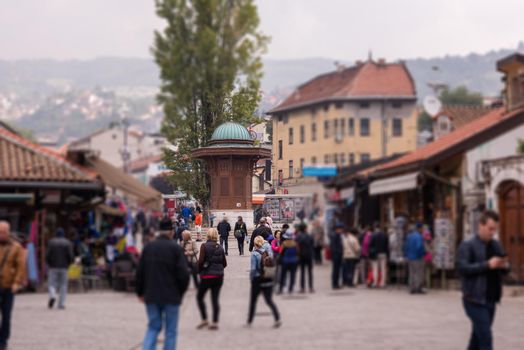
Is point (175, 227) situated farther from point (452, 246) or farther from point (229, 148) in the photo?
point (452, 246)

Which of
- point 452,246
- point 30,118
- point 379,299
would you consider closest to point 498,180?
point 452,246

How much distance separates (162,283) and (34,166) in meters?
1.99

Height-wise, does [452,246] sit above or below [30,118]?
below

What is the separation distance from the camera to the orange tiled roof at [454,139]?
40.2 feet

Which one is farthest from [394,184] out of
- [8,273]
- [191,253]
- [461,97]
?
[8,273]

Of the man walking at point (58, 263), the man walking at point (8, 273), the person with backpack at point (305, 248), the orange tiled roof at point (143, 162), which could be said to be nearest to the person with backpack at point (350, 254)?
the person with backpack at point (305, 248)

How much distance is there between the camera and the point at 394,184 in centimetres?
1259

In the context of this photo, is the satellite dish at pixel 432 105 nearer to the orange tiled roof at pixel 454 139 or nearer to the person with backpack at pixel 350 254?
the orange tiled roof at pixel 454 139

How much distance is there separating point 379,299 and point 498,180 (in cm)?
194

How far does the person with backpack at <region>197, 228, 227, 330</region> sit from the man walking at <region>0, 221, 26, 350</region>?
6.76 feet

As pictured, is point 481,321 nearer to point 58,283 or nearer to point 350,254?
point 350,254

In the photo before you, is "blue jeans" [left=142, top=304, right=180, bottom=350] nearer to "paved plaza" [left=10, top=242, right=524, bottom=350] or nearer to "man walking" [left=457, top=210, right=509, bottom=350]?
"paved plaza" [left=10, top=242, right=524, bottom=350]

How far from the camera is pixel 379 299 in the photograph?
45.7 ft

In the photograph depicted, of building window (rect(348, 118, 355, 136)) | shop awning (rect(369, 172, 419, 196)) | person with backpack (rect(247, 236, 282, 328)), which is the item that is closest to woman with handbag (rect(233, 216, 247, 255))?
person with backpack (rect(247, 236, 282, 328))
